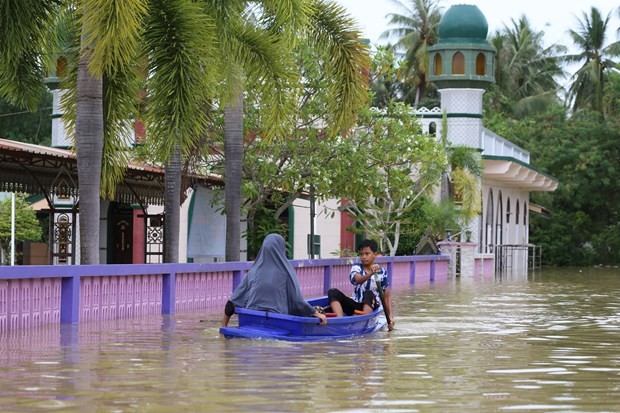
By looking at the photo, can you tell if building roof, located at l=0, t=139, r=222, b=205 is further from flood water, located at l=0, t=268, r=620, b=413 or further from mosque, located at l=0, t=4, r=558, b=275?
flood water, located at l=0, t=268, r=620, b=413

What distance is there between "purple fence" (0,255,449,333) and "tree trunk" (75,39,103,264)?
0.88 meters

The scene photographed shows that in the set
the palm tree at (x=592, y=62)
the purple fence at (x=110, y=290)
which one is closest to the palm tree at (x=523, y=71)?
the palm tree at (x=592, y=62)

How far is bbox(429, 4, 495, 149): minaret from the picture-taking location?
4938 cm

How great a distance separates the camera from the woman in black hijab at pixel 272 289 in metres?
15.5

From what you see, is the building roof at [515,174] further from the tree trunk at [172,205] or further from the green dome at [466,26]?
the tree trunk at [172,205]

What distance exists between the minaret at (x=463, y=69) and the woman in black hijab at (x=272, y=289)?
33.5 metres

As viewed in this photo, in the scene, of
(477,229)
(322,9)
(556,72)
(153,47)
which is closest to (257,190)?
(322,9)

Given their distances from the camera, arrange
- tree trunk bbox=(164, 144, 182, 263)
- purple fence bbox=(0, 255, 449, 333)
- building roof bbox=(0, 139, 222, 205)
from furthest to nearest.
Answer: building roof bbox=(0, 139, 222, 205) → tree trunk bbox=(164, 144, 182, 263) → purple fence bbox=(0, 255, 449, 333)

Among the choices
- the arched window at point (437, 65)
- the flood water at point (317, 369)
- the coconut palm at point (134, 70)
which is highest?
the arched window at point (437, 65)

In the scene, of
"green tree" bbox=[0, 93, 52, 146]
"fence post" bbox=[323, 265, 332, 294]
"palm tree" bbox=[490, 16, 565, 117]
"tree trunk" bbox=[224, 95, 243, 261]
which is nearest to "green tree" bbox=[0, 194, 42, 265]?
"fence post" bbox=[323, 265, 332, 294]

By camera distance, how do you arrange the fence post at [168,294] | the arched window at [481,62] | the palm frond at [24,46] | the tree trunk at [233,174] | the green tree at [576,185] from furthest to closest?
the green tree at [576,185]
the arched window at [481,62]
the tree trunk at [233,174]
the fence post at [168,294]
the palm frond at [24,46]

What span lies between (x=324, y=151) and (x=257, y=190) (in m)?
1.99

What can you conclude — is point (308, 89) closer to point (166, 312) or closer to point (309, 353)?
point (166, 312)

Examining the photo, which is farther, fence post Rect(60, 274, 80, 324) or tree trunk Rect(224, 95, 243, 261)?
tree trunk Rect(224, 95, 243, 261)
